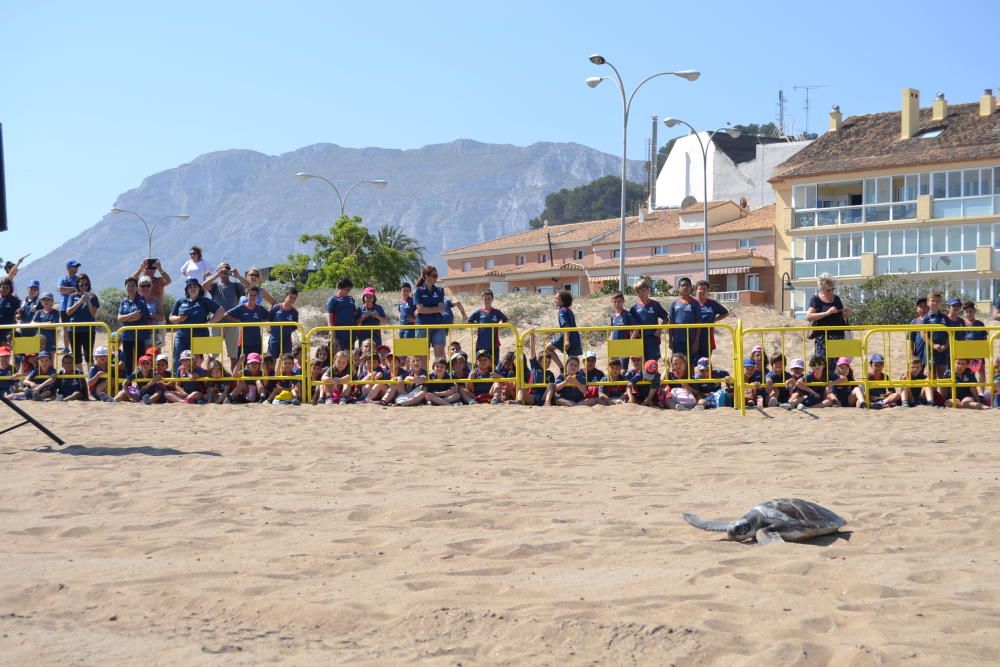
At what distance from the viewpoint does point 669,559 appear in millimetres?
5918

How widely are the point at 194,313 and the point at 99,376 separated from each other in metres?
1.57

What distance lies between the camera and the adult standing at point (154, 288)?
16.5 meters

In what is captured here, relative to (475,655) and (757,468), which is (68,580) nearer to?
(475,655)

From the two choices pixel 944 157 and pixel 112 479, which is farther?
pixel 944 157

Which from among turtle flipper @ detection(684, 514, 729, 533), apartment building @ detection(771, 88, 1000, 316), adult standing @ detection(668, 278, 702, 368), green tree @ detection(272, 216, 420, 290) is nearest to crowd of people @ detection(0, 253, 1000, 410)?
adult standing @ detection(668, 278, 702, 368)

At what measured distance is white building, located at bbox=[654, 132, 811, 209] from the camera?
245ft

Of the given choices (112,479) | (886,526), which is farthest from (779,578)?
(112,479)

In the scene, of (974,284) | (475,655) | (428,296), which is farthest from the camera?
(974,284)

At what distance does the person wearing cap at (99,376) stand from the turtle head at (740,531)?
1133 centimetres

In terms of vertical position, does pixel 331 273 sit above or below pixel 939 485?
above

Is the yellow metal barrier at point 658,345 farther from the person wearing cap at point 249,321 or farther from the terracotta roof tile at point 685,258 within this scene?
the terracotta roof tile at point 685,258

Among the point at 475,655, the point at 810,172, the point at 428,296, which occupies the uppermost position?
the point at 810,172

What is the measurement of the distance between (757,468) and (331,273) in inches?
1708

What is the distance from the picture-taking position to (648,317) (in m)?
14.9
